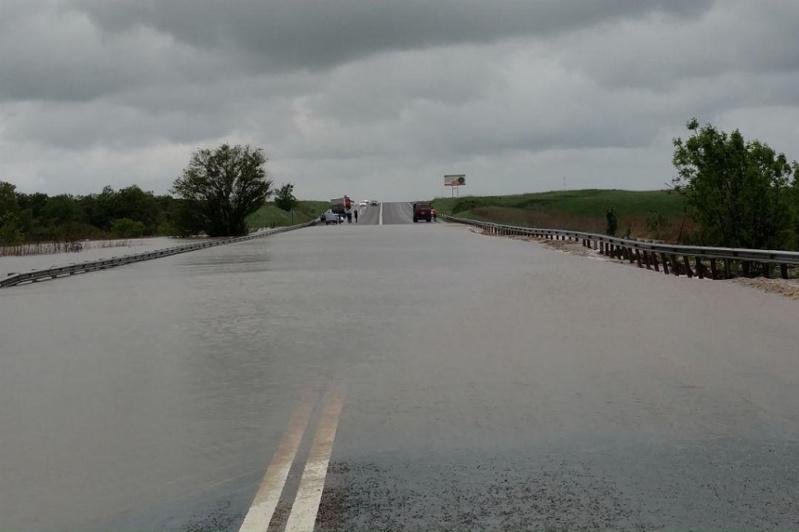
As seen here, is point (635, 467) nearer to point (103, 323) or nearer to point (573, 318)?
point (573, 318)

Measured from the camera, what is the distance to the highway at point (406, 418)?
17.9ft

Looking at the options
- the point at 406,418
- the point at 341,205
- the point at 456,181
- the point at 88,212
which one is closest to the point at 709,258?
the point at 406,418

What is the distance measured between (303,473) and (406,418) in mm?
1882

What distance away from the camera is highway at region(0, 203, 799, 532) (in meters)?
5.45

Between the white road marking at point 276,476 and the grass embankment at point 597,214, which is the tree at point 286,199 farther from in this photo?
the white road marking at point 276,476

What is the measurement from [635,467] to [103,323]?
1257 centimetres

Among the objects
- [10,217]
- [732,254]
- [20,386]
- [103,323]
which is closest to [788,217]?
[732,254]

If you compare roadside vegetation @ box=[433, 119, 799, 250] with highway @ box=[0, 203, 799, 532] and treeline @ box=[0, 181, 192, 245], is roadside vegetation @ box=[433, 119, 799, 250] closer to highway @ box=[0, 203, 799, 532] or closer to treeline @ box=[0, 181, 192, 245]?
highway @ box=[0, 203, 799, 532]

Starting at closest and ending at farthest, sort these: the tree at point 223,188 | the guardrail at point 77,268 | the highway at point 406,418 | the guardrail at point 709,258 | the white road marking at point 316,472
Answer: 1. the white road marking at point 316,472
2. the highway at point 406,418
3. the guardrail at point 709,258
4. the guardrail at point 77,268
5. the tree at point 223,188

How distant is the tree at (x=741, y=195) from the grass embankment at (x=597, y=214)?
6.13 feet

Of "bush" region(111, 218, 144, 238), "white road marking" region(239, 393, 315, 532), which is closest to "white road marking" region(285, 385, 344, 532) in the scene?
"white road marking" region(239, 393, 315, 532)

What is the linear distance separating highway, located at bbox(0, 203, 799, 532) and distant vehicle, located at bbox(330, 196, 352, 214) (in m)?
110

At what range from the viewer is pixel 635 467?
625 cm

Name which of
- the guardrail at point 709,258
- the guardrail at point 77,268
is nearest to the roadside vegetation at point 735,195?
the guardrail at point 709,258
